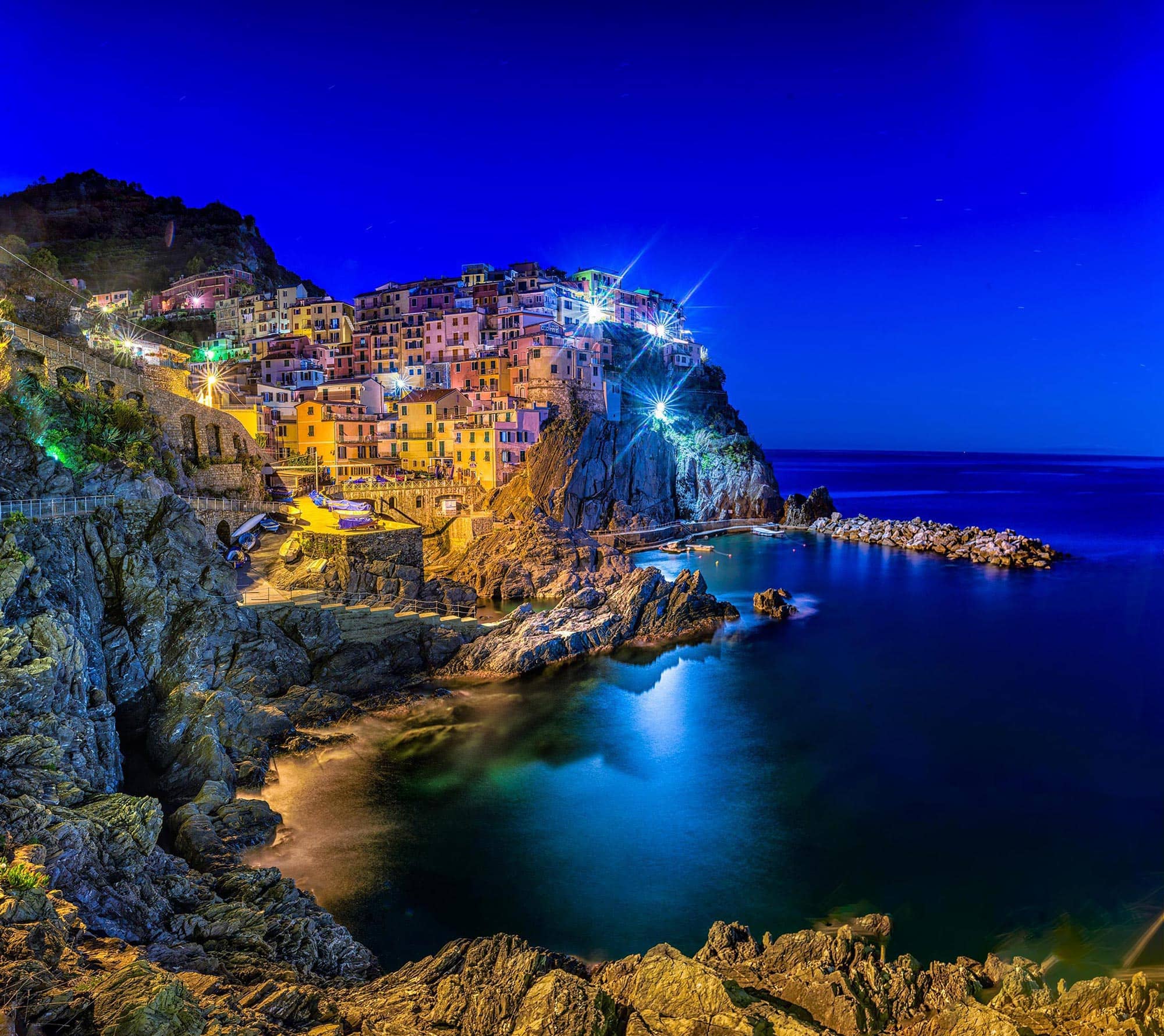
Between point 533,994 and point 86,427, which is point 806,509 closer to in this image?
point 86,427

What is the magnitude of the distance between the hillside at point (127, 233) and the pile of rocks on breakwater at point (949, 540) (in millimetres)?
65888

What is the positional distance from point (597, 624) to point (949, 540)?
3685 centimetres

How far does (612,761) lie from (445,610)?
11.3 m

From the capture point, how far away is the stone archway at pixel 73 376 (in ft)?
76.5

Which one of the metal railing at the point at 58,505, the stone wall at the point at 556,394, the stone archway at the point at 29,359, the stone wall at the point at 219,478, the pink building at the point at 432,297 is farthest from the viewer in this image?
the pink building at the point at 432,297

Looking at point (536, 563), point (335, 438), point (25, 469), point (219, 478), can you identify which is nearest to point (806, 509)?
point (536, 563)

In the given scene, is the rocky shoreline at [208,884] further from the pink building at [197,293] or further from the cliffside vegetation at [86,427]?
the pink building at [197,293]

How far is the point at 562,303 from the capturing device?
2490 inches

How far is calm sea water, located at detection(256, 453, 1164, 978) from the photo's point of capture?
1353 cm

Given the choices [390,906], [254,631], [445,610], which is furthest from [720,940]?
[445,610]

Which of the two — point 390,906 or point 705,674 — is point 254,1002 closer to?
point 390,906

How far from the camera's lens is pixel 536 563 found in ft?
124

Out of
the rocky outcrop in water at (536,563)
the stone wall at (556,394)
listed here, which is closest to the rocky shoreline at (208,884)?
the rocky outcrop in water at (536,563)

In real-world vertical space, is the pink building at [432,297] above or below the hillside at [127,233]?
below
